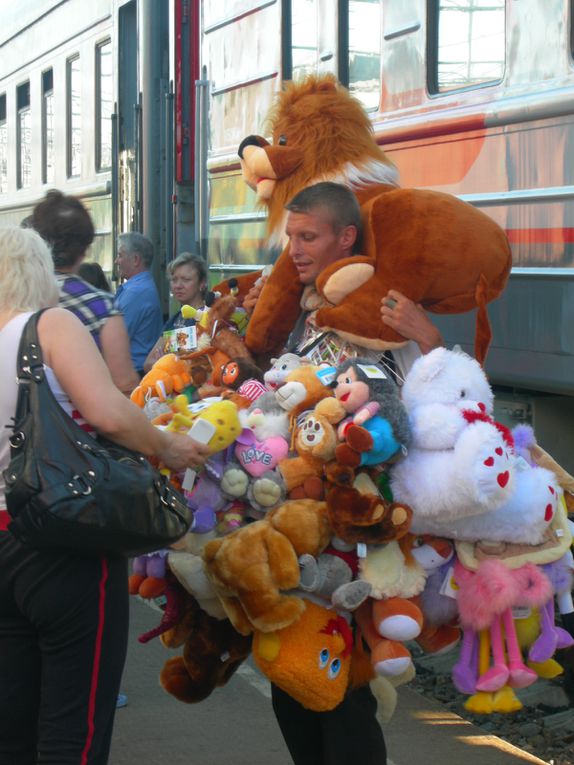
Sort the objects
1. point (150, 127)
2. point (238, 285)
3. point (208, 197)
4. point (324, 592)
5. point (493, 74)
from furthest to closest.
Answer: point (150, 127) → point (208, 197) → point (493, 74) → point (238, 285) → point (324, 592)

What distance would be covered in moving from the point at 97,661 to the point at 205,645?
1.39ft

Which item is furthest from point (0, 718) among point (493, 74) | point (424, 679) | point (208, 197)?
point (208, 197)

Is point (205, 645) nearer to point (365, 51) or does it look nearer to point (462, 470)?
point (462, 470)

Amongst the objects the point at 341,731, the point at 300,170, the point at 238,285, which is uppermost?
the point at 300,170

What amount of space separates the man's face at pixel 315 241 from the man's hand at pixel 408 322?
0.69ft

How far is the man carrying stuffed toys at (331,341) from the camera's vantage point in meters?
2.77

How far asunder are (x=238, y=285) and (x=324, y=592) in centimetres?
148

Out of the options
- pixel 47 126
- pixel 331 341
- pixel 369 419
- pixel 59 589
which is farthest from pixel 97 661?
pixel 47 126

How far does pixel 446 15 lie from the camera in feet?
15.1

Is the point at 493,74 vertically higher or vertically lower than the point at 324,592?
higher

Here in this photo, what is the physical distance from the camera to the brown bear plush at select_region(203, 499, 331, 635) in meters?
2.55

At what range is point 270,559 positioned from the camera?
2.57m

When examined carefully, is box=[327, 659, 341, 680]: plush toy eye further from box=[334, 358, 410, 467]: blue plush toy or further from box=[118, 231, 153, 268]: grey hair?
box=[118, 231, 153, 268]: grey hair

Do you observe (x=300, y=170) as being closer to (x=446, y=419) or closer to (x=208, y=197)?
(x=446, y=419)
